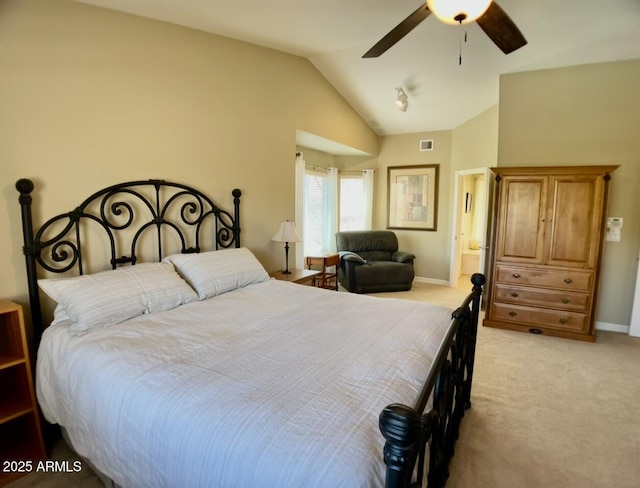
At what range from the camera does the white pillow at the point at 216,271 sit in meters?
2.50

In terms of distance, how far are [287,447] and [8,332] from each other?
6.20 feet

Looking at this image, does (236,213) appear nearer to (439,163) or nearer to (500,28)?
(500,28)

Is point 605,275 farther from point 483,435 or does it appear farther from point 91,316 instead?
point 91,316

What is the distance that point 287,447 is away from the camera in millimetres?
1006

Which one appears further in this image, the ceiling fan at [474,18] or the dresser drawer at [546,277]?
the dresser drawer at [546,277]

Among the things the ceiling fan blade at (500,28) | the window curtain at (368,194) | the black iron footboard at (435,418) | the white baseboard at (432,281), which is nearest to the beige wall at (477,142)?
the window curtain at (368,194)

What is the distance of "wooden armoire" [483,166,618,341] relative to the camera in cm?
350

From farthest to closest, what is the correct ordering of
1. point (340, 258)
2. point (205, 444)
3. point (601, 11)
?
1. point (340, 258)
2. point (601, 11)
3. point (205, 444)

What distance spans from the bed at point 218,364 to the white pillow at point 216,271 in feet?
0.04

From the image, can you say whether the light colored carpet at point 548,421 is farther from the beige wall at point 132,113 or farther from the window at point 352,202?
the window at point 352,202

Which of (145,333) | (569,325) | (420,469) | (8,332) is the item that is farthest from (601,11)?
(8,332)

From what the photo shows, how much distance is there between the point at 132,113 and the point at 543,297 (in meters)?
4.28

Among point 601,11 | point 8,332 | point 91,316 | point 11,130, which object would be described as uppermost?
point 601,11

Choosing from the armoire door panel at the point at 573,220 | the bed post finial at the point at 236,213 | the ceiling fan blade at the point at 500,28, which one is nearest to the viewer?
the ceiling fan blade at the point at 500,28
